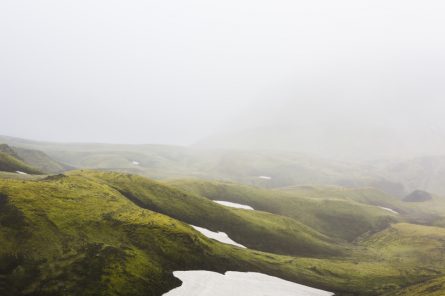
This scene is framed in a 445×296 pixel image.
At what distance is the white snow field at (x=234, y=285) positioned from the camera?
142 feet

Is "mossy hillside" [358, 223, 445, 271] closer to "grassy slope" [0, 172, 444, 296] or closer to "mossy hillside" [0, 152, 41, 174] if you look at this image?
"grassy slope" [0, 172, 444, 296]

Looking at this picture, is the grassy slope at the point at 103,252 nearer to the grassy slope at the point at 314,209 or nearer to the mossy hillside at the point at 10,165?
the mossy hillside at the point at 10,165

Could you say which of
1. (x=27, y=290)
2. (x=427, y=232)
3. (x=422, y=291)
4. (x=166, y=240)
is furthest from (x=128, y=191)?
(x=427, y=232)

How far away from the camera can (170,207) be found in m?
77.5

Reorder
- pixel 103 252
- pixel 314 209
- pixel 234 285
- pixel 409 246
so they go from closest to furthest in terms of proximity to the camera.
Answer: pixel 103 252
pixel 234 285
pixel 409 246
pixel 314 209

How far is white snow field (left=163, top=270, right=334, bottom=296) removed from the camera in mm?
43250

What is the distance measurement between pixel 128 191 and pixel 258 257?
28353mm

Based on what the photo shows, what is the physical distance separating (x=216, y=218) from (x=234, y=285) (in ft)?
121

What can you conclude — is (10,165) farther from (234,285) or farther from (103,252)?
(234,285)

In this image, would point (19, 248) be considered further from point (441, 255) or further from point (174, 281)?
point (441, 255)

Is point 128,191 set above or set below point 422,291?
above

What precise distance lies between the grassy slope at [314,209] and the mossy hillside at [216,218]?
1079 inches

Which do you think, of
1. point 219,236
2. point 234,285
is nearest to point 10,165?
point 219,236

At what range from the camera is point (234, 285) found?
47.2 metres
